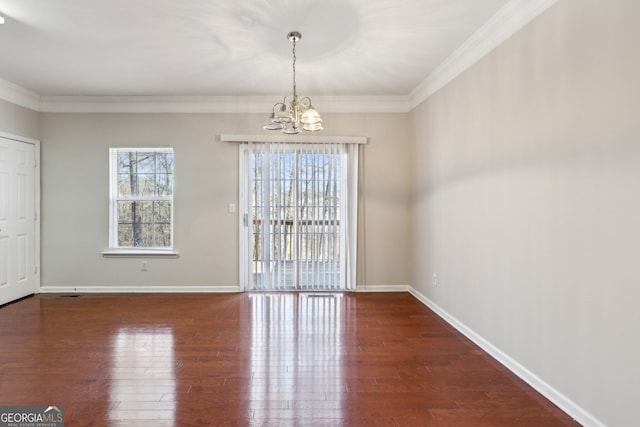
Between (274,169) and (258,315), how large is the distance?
1.94 meters

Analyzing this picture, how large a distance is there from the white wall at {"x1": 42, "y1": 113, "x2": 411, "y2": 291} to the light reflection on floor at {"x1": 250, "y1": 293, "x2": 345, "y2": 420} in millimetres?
1122

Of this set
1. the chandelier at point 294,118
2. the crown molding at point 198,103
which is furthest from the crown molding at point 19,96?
the chandelier at point 294,118

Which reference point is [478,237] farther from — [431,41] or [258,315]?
[258,315]

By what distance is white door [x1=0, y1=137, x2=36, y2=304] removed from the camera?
4.18 meters

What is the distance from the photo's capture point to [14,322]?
361 centimetres

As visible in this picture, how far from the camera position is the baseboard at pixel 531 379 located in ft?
6.43

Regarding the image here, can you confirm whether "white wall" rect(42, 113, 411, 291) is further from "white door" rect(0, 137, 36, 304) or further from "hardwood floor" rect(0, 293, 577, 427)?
"hardwood floor" rect(0, 293, 577, 427)

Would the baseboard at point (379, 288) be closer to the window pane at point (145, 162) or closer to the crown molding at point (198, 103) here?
the crown molding at point (198, 103)

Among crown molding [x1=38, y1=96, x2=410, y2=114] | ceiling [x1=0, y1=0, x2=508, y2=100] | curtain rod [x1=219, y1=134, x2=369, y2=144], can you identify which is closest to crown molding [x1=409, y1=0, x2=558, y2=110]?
ceiling [x1=0, y1=0, x2=508, y2=100]

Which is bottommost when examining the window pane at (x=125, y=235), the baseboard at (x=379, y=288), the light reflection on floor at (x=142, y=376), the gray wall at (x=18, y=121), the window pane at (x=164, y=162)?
the light reflection on floor at (x=142, y=376)

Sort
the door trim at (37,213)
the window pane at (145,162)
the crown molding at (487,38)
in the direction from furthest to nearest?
the window pane at (145,162)
the door trim at (37,213)
the crown molding at (487,38)

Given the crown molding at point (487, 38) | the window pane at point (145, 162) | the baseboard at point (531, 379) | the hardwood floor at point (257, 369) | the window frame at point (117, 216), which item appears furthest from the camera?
the window pane at point (145, 162)

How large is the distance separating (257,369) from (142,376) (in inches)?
31.5

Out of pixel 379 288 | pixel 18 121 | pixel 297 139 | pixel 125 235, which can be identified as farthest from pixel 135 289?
pixel 379 288
